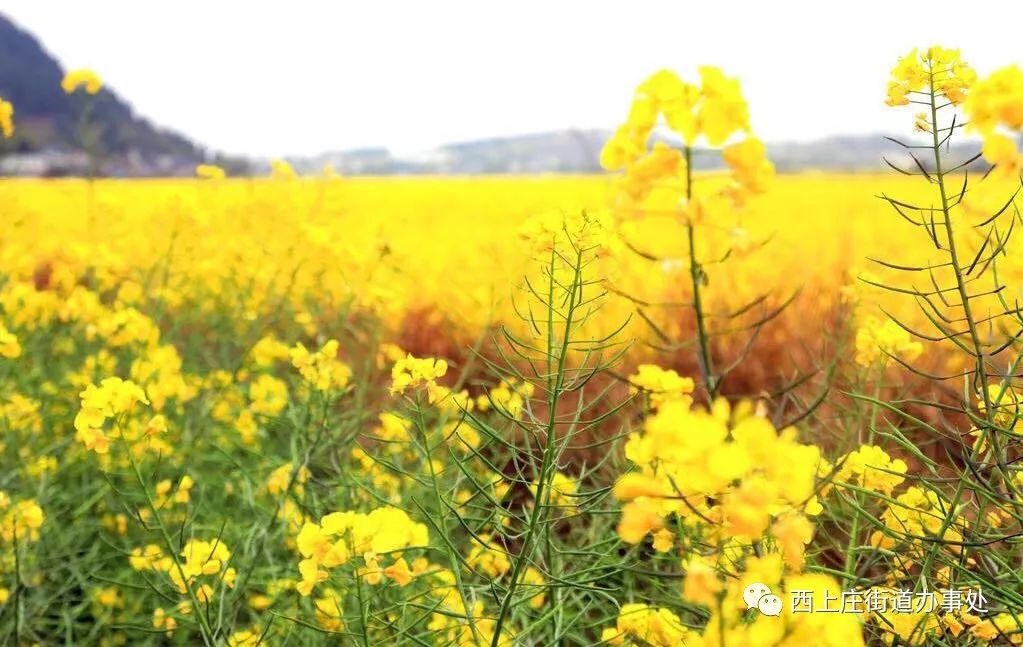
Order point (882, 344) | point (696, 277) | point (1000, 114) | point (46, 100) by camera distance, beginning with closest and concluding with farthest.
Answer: point (1000, 114), point (696, 277), point (882, 344), point (46, 100)

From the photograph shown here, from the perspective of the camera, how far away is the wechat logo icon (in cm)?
52

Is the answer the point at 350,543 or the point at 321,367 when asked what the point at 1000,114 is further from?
the point at 321,367

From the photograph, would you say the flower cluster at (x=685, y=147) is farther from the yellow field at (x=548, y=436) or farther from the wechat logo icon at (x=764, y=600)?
the wechat logo icon at (x=764, y=600)

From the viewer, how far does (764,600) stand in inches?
21.1

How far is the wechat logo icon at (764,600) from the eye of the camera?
0.52 meters

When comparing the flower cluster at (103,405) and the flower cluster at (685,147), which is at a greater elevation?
the flower cluster at (685,147)

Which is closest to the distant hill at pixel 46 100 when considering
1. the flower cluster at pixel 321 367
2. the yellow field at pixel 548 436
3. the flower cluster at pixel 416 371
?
the yellow field at pixel 548 436

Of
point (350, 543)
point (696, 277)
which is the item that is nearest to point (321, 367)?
point (350, 543)

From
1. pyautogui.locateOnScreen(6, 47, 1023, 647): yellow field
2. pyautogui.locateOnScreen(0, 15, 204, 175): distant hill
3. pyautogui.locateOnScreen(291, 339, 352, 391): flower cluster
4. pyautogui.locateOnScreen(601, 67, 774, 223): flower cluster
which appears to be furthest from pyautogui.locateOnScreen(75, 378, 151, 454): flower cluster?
pyautogui.locateOnScreen(0, 15, 204, 175): distant hill

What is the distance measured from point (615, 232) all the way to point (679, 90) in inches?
8.4

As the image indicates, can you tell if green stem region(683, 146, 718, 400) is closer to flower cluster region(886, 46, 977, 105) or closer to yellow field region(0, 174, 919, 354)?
yellow field region(0, 174, 919, 354)

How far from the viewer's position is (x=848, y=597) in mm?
801

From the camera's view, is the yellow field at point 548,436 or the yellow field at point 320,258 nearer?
the yellow field at point 548,436

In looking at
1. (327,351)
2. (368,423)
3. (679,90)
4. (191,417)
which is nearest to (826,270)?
(368,423)
